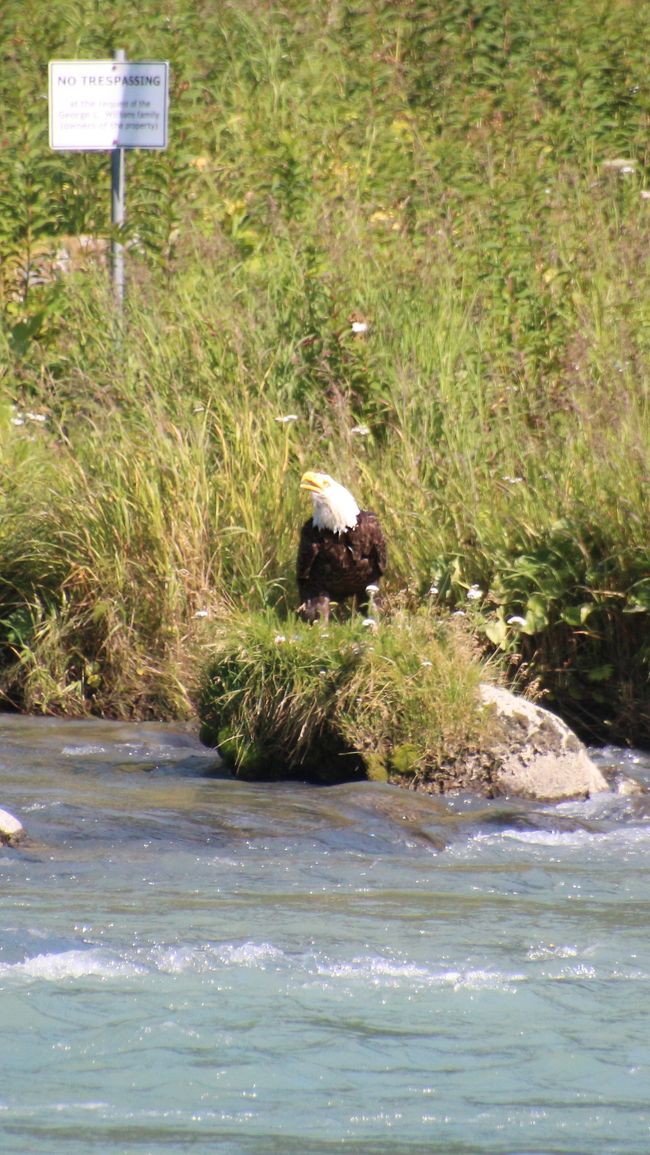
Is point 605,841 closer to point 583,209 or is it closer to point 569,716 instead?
point 569,716

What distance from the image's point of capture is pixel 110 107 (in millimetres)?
10320

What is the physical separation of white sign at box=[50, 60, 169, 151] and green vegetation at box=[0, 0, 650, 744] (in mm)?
783

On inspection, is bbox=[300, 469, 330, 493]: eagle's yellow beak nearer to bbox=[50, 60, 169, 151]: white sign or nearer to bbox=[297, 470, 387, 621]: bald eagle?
bbox=[297, 470, 387, 621]: bald eagle

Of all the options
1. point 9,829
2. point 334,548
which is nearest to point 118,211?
point 334,548

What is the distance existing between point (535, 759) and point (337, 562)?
49.1 inches

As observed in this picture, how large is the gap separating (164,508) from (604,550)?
2291 mm

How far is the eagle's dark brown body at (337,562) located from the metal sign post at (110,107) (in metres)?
3.43

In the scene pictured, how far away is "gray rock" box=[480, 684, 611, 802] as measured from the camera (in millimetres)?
6934

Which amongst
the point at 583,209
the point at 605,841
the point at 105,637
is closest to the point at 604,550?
the point at 605,841

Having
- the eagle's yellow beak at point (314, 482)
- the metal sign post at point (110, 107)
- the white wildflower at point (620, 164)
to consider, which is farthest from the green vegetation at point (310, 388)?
the eagle's yellow beak at point (314, 482)

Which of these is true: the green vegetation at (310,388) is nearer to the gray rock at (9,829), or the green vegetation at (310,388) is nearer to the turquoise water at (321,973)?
the turquoise water at (321,973)

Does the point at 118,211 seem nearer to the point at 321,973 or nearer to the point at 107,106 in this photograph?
the point at 107,106

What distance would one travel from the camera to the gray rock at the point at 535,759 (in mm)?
6934

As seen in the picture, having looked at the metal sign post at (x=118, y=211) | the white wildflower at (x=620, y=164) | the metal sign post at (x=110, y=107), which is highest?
the metal sign post at (x=110, y=107)
